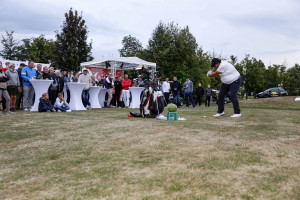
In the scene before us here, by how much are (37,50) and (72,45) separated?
12728mm

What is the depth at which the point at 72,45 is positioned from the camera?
2358cm

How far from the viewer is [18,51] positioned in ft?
101

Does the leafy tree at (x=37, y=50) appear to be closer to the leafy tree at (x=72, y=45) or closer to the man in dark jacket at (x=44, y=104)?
the leafy tree at (x=72, y=45)

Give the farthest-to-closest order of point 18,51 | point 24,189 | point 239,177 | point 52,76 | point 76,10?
point 18,51 < point 76,10 < point 52,76 < point 239,177 < point 24,189

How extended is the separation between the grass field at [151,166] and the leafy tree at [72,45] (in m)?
20.2

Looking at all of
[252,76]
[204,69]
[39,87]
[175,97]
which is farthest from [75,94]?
[252,76]

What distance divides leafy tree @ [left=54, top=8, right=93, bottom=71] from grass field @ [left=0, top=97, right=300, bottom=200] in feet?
66.4

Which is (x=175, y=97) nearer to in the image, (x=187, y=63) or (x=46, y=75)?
(x=46, y=75)

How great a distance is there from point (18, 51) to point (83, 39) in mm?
11129

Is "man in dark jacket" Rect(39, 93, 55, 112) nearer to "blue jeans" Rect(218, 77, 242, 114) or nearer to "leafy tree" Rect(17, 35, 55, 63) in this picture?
"blue jeans" Rect(218, 77, 242, 114)

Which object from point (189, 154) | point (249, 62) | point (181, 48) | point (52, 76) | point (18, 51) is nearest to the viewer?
point (189, 154)

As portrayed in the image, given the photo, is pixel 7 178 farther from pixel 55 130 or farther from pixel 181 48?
pixel 181 48

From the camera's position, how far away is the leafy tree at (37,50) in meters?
32.4

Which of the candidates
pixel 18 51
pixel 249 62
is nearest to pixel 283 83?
pixel 249 62
